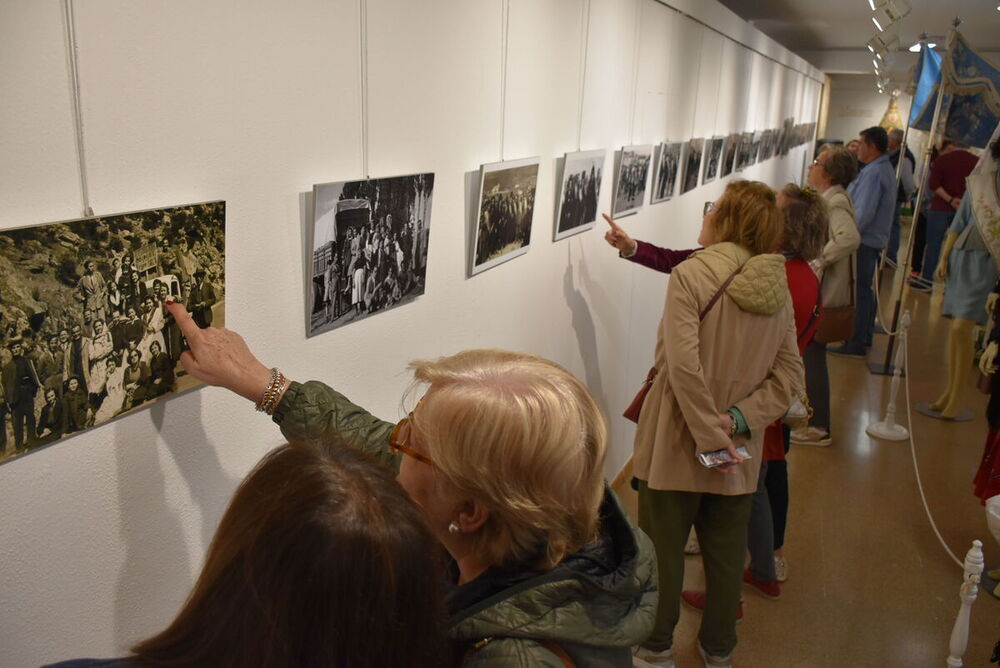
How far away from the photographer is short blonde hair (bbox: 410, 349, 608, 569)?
1334 millimetres

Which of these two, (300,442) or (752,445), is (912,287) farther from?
(300,442)

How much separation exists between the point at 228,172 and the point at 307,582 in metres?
1.13

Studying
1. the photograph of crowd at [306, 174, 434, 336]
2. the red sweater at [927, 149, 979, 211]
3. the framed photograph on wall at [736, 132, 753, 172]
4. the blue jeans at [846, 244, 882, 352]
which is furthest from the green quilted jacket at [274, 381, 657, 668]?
the red sweater at [927, 149, 979, 211]

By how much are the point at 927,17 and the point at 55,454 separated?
48.3 feet

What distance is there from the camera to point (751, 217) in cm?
322

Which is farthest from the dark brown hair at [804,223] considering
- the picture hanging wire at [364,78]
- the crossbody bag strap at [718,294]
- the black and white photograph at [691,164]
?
the black and white photograph at [691,164]

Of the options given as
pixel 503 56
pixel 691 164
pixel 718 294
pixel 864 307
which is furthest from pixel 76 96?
pixel 864 307

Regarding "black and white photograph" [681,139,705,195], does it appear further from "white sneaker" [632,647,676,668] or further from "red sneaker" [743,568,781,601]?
"white sneaker" [632,647,676,668]

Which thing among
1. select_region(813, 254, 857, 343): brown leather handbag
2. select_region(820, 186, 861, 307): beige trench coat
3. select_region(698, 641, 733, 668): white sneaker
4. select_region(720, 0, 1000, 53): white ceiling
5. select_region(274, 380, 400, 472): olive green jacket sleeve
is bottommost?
select_region(698, 641, 733, 668): white sneaker

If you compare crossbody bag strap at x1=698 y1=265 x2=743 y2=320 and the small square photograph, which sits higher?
the small square photograph

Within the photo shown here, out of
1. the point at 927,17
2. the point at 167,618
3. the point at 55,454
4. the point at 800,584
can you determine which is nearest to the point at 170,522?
the point at 167,618

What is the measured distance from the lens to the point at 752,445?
3.31 m

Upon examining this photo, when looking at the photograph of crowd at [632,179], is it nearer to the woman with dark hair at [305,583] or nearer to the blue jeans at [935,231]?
the woman with dark hair at [305,583]

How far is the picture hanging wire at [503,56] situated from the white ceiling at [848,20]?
8.41m
